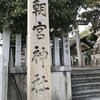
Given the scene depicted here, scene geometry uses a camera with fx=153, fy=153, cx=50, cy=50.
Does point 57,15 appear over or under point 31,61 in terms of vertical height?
over

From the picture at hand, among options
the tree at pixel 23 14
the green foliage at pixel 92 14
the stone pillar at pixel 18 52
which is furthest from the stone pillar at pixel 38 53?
the green foliage at pixel 92 14

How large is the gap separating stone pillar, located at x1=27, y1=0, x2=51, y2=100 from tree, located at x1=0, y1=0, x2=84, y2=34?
0.50m

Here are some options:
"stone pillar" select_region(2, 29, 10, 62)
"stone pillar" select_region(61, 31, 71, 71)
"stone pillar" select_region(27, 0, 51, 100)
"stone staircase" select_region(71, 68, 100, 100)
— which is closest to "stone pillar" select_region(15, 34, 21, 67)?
"stone pillar" select_region(2, 29, 10, 62)

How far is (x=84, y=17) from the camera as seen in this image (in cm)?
1105

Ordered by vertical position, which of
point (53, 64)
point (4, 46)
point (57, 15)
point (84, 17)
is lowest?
point (53, 64)

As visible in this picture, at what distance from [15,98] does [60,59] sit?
1.83m

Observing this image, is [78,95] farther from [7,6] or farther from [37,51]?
[7,6]

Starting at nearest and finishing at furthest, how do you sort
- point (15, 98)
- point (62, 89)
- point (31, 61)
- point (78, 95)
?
point (31, 61)
point (15, 98)
point (62, 89)
point (78, 95)

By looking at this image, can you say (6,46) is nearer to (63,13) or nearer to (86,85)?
(63,13)

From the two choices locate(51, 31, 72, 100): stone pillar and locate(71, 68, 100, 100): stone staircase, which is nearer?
locate(51, 31, 72, 100): stone pillar

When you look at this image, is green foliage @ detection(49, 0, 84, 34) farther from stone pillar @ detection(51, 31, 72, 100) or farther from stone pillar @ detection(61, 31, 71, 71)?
stone pillar @ detection(51, 31, 72, 100)

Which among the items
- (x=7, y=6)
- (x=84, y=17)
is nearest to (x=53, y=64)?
(x=7, y=6)

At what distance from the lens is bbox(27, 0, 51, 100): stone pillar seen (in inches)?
120

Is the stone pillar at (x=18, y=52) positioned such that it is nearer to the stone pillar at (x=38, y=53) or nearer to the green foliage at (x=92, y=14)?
the stone pillar at (x=38, y=53)
